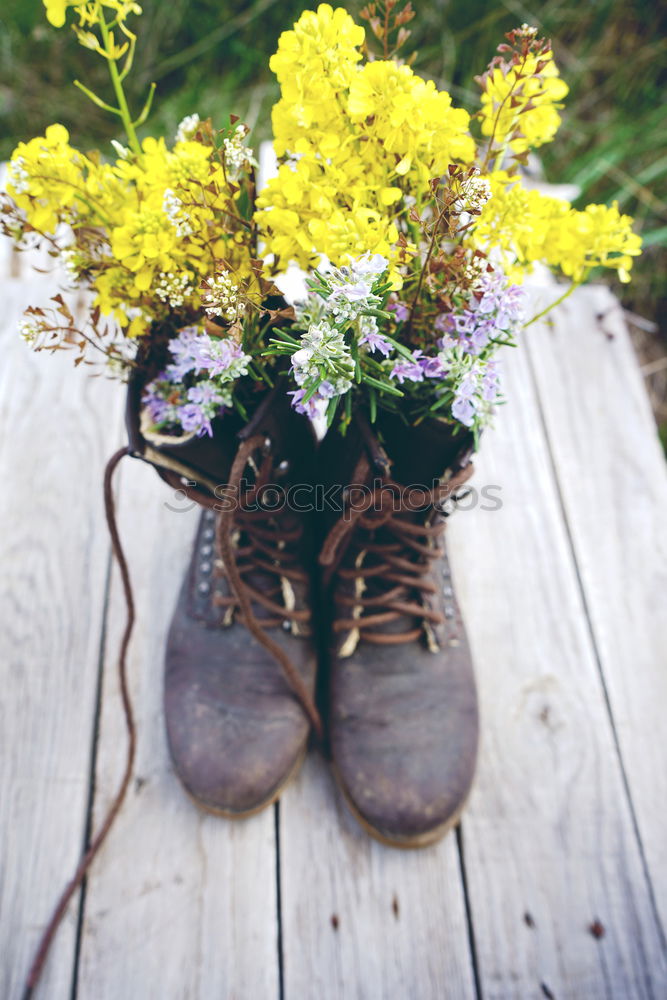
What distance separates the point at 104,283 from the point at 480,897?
2.59 ft

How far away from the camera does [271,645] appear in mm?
758

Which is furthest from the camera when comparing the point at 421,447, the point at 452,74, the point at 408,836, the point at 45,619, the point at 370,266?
the point at 452,74

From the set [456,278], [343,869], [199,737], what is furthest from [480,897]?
[456,278]

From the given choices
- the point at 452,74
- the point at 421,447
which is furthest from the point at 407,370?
the point at 452,74

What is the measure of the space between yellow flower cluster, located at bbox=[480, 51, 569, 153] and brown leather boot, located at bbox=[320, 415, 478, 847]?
329mm

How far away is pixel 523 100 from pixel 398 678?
62 cm

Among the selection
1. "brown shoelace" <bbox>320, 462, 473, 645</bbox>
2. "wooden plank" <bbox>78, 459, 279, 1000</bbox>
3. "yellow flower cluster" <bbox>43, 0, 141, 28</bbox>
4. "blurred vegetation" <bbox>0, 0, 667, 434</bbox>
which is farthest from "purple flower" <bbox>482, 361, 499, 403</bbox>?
"blurred vegetation" <bbox>0, 0, 667, 434</bbox>

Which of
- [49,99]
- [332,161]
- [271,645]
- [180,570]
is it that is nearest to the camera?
[332,161]

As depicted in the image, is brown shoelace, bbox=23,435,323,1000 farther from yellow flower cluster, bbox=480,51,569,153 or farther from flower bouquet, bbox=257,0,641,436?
yellow flower cluster, bbox=480,51,569,153

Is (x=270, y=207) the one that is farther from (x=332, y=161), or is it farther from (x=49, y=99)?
(x=49, y=99)

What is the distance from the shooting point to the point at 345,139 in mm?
480

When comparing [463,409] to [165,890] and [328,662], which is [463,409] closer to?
[328,662]

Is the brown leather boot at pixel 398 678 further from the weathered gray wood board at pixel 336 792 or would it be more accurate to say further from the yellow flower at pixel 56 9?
the yellow flower at pixel 56 9

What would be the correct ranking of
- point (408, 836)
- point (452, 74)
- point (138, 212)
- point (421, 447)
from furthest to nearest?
point (452, 74), point (408, 836), point (421, 447), point (138, 212)
